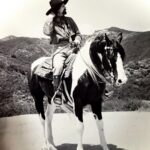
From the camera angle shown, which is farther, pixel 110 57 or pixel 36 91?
pixel 36 91

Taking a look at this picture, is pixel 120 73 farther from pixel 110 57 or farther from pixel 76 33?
pixel 76 33

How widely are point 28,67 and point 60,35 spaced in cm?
13

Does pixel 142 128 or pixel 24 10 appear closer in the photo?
pixel 142 128

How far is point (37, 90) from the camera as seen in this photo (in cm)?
169

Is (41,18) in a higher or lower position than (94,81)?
higher

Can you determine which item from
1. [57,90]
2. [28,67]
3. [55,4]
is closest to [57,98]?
[57,90]

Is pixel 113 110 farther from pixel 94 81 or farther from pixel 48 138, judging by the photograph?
pixel 48 138

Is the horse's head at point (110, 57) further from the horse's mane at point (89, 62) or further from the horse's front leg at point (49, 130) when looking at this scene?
the horse's front leg at point (49, 130)

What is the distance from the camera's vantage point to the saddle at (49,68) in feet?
5.38

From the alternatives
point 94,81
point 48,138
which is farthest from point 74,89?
point 48,138

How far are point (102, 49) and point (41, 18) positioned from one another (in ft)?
0.70

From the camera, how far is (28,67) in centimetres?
170

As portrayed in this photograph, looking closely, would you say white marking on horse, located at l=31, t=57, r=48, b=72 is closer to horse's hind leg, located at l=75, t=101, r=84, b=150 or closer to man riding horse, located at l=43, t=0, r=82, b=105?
man riding horse, located at l=43, t=0, r=82, b=105

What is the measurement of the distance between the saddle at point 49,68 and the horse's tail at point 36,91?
17 millimetres
